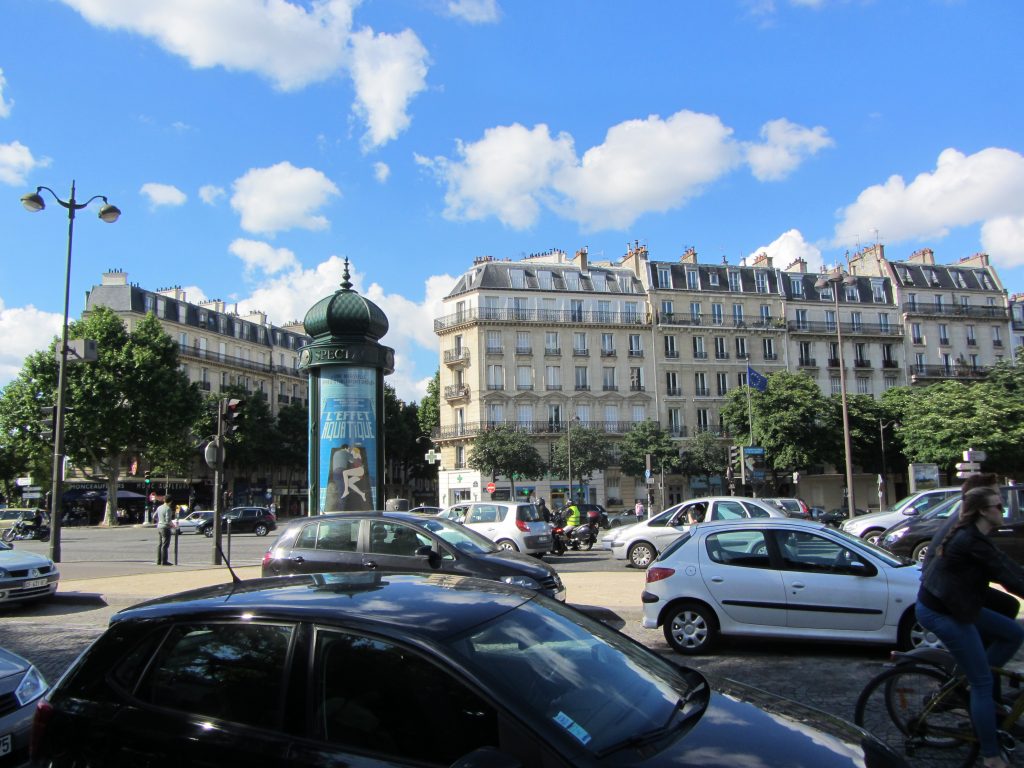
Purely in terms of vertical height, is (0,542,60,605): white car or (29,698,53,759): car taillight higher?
(29,698,53,759): car taillight

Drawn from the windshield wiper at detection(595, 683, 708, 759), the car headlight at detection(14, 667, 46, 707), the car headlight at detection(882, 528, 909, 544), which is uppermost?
the windshield wiper at detection(595, 683, 708, 759)

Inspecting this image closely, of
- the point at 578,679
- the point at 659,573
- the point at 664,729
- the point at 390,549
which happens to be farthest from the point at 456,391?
the point at 664,729

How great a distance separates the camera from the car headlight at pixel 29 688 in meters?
5.21

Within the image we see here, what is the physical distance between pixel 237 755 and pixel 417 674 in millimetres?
A: 705

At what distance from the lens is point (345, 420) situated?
1814cm

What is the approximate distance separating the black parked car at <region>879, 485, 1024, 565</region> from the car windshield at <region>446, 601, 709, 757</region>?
34.2 ft

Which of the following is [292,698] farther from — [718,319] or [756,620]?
[718,319]

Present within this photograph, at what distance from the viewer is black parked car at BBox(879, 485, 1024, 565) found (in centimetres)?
1288

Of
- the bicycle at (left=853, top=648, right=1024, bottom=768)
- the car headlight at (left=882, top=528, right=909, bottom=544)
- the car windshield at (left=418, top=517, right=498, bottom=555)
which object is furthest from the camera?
the car headlight at (left=882, top=528, right=909, bottom=544)

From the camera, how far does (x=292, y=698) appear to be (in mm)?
2836

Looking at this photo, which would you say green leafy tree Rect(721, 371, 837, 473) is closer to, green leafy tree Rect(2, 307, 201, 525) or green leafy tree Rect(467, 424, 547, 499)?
green leafy tree Rect(467, 424, 547, 499)

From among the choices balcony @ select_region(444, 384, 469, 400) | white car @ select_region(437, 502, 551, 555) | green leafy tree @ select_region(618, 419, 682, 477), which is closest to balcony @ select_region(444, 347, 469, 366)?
balcony @ select_region(444, 384, 469, 400)

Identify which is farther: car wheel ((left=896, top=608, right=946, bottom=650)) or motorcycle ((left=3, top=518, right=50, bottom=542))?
motorcycle ((left=3, top=518, right=50, bottom=542))

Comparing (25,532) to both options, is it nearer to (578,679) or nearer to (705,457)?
(705,457)
